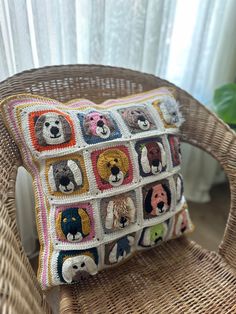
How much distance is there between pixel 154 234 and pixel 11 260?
0.40 meters

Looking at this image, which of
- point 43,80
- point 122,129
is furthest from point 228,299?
point 43,80

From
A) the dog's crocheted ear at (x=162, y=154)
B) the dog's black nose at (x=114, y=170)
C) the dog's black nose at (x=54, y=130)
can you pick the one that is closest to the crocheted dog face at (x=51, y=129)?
the dog's black nose at (x=54, y=130)

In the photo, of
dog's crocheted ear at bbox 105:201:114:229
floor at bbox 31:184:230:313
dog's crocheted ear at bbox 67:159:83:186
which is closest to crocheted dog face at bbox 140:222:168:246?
dog's crocheted ear at bbox 105:201:114:229

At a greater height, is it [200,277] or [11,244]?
[11,244]

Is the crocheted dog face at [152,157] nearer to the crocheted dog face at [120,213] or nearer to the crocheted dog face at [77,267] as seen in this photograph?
the crocheted dog face at [120,213]

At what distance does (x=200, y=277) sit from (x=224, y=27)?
0.93m

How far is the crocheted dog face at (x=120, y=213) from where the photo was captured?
0.72 metres

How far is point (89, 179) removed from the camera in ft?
2.32

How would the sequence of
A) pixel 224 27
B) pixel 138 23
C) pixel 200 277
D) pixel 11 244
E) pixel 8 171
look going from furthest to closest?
pixel 224 27 < pixel 138 23 < pixel 200 277 < pixel 8 171 < pixel 11 244

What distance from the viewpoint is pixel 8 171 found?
2.28ft

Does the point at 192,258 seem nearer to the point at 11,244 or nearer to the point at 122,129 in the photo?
the point at 122,129

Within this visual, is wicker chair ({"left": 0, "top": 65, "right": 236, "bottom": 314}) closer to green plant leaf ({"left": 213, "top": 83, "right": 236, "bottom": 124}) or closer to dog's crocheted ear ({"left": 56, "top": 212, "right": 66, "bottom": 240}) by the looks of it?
dog's crocheted ear ({"left": 56, "top": 212, "right": 66, "bottom": 240})

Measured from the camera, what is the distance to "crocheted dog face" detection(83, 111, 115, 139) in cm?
72

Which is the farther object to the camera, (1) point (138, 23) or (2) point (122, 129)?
(1) point (138, 23)
